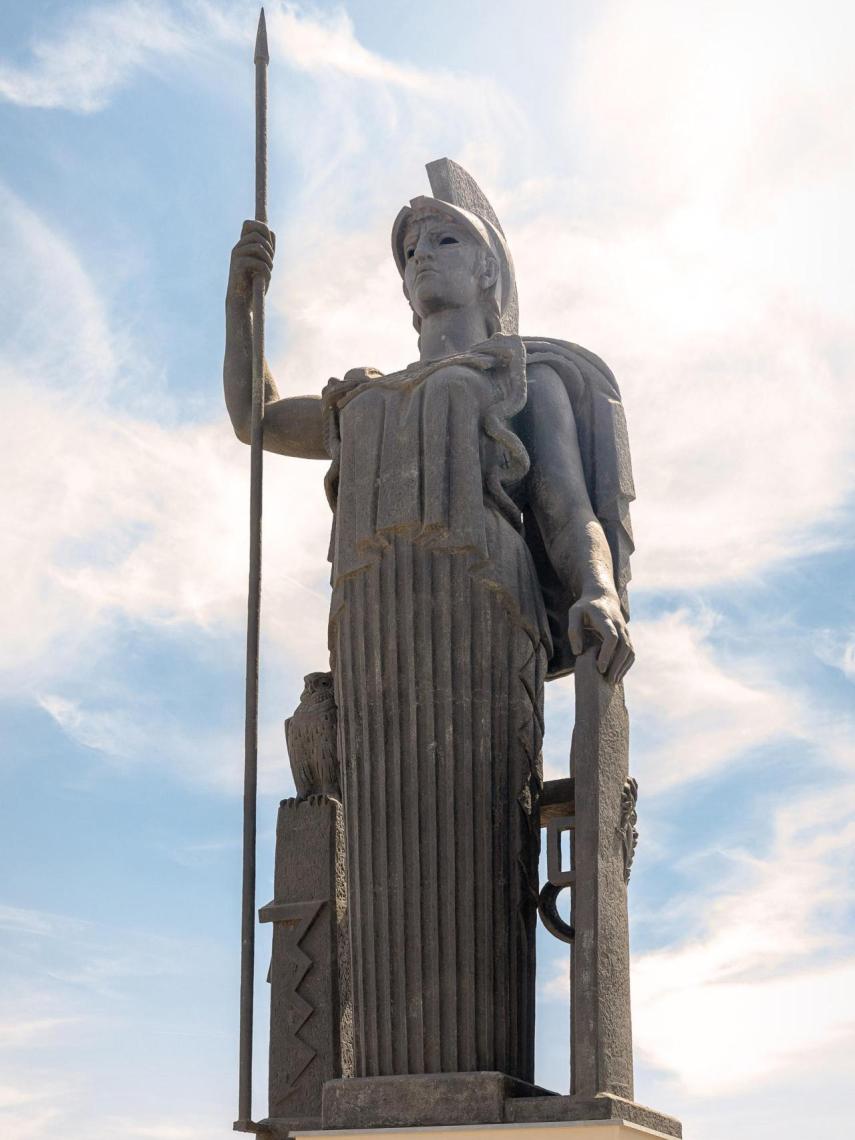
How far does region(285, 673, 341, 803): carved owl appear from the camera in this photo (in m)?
8.12

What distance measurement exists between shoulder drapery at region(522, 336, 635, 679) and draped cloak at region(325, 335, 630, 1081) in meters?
0.02

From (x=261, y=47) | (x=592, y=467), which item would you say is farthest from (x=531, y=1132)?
(x=261, y=47)

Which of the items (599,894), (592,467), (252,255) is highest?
(252,255)

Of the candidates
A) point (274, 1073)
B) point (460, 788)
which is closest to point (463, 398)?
point (460, 788)

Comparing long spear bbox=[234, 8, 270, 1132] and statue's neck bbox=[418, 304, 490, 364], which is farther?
statue's neck bbox=[418, 304, 490, 364]

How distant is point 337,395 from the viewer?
8398mm

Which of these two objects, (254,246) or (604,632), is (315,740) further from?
(254,246)

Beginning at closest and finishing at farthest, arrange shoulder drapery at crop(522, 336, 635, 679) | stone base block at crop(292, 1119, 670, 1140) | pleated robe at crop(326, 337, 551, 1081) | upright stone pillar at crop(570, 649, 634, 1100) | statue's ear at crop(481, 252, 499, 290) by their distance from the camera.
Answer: stone base block at crop(292, 1119, 670, 1140) < upright stone pillar at crop(570, 649, 634, 1100) < pleated robe at crop(326, 337, 551, 1081) < shoulder drapery at crop(522, 336, 635, 679) < statue's ear at crop(481, 252, 499, 290)

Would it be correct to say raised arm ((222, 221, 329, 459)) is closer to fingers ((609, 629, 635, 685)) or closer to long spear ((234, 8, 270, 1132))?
long spear ((234, 8, 270, 1132))

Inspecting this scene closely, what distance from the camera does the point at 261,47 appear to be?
9242 mm

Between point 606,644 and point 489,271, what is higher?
point 489,271

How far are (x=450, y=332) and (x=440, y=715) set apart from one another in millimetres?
2161

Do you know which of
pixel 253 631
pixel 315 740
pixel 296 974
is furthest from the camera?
pixel 253 631

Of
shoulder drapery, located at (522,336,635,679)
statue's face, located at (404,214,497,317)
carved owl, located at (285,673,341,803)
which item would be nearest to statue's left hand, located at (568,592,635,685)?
shoulder drapery, located at (522,336,635,679)
